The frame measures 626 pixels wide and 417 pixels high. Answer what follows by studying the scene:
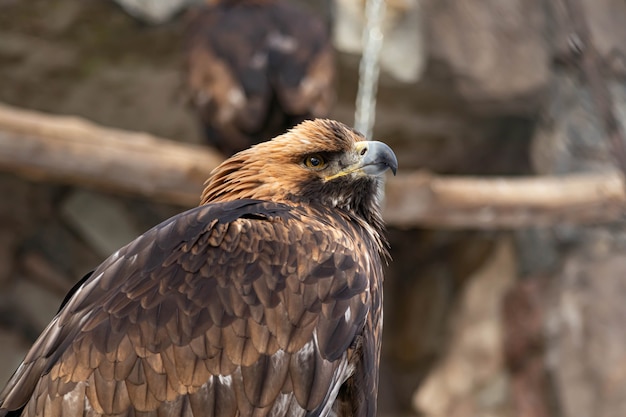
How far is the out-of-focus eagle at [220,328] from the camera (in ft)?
8.59

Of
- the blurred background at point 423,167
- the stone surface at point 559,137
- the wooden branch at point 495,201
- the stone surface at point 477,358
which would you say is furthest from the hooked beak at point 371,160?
the stone surface at point 477,358

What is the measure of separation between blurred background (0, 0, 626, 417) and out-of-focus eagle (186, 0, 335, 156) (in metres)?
0.01

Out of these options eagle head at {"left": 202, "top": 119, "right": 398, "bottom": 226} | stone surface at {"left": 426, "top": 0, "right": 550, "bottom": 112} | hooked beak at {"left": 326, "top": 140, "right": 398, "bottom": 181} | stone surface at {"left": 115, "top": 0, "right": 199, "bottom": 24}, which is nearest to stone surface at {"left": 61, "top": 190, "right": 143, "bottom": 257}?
stone surface at {"left": 115, "top": 0, "right": 199, "bottom": 24}

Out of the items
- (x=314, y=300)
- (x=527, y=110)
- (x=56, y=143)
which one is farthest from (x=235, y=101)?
(x=314, y=300)

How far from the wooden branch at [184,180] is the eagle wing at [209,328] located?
245 centimetres

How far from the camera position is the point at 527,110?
300 inches

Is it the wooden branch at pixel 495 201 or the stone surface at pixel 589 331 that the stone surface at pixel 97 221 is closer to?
the wooden branch at pixel 495 201

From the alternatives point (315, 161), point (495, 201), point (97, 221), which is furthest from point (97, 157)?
point (315, 161)

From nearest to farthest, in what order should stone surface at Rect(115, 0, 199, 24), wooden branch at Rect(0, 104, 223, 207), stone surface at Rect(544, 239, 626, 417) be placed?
1. wooden branch at Rect(0, 104, 223, 207)
2. stone surface at Rect(115, 0, 199, 24)
3. stone surface at Rect(544, 239, 626, 417)

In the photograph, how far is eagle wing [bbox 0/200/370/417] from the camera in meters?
2.62

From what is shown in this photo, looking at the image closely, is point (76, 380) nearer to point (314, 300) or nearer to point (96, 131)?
point (314, 300)

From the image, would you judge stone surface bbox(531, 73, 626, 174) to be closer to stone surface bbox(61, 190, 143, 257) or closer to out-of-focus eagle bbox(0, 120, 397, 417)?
stone surface bbox(61, 190, 143, 257)

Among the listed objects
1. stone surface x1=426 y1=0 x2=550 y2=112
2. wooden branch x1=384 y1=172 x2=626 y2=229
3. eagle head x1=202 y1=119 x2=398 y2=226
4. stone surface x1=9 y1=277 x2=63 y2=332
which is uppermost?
eagle head x1=202 y1=119 x2=398 y2=226

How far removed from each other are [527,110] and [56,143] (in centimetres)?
345
